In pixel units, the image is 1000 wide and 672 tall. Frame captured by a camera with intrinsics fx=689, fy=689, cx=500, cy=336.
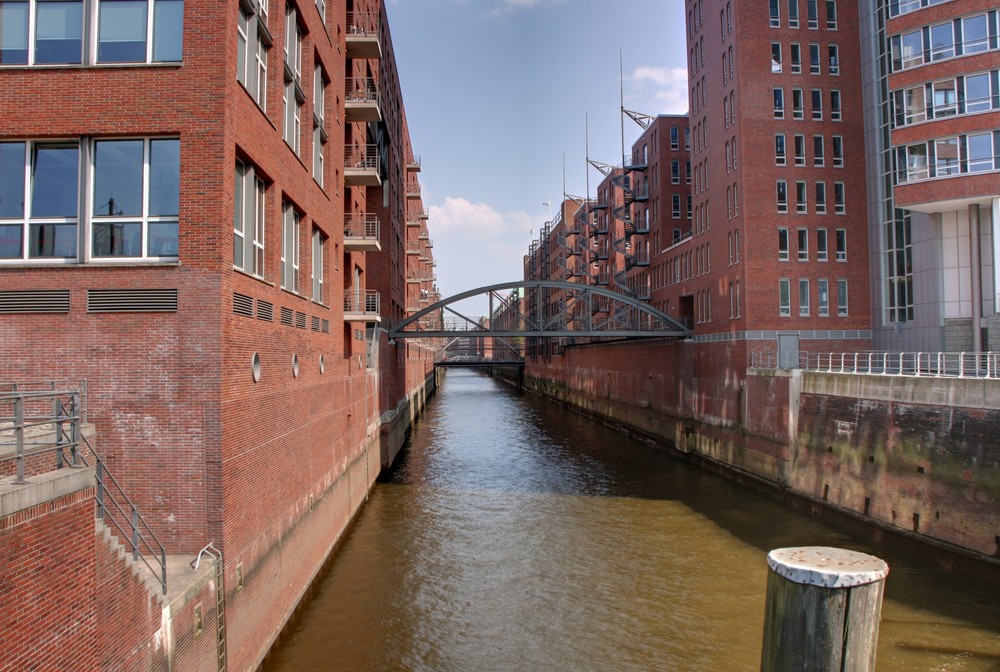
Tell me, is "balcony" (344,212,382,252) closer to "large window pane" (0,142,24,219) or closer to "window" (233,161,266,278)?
"window" (233,161,266,278)

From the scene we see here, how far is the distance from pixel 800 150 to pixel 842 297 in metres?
6.50

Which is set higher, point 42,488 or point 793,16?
point 793,16

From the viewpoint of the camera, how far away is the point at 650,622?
1255cm

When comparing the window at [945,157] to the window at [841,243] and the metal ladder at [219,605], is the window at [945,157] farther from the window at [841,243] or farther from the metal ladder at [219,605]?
the metal ladder at [219,605]

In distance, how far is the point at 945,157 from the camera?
23156mm

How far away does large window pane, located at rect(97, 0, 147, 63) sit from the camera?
945 centimetres

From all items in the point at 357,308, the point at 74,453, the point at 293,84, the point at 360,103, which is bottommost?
the point at 74,453

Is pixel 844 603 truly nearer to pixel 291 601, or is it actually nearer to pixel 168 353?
pixel 168 353

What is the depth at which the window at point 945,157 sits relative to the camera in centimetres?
2298

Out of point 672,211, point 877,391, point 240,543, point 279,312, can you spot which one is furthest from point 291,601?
point 672,211

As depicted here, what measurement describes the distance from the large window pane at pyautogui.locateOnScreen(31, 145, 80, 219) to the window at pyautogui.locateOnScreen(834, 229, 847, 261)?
28407 mm

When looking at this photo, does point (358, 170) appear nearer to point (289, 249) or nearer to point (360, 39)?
point (360, 39)

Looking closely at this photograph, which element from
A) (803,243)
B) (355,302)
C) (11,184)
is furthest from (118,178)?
(803,243)

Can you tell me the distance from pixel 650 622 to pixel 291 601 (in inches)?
254
